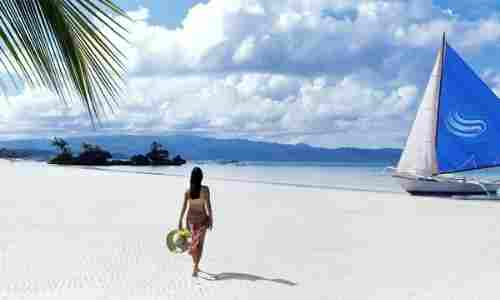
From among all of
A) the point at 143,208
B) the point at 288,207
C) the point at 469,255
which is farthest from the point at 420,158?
the point at 469,255

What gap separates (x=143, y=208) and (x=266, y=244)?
7221mm

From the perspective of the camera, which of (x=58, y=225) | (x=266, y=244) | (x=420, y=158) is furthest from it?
(x=420, y=158)

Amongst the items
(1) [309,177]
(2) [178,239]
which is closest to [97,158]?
(1) [309,177]

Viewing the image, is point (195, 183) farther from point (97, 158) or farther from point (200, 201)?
point (97, 158)

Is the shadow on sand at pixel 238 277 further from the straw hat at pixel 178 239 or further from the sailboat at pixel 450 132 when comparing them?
the sailboat at pixel 450 132

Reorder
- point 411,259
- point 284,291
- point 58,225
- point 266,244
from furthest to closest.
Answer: point 58,225 < point 266,244 < point 411,259 < point 284,291

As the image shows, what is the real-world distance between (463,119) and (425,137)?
244 centimetres

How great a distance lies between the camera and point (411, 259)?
10.3 meters

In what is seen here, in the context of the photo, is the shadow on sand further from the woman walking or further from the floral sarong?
the woman walking

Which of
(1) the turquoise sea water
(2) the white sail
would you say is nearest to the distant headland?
(1) the turquoise sea water

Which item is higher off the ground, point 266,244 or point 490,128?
point 490,128

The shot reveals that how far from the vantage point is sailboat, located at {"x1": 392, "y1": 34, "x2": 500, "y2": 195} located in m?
29.9

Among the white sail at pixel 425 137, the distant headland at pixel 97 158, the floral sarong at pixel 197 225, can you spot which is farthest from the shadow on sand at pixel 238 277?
the distant headland at pixel 97 158

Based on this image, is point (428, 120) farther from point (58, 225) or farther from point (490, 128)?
point (58, 225)
